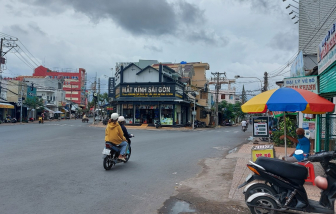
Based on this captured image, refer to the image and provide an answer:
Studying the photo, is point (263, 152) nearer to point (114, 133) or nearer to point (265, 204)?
Answer: point (265, 204)

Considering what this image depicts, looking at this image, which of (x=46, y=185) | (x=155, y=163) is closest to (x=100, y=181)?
(x=46, y=185)

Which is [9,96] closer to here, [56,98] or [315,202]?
[56,98]

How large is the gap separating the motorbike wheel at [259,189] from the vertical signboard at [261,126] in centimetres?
1229

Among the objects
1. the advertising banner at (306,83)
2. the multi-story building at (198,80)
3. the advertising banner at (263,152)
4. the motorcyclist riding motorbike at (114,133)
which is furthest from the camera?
the multi-story building at (198,80)

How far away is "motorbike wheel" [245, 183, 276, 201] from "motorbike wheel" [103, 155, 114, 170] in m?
4.63

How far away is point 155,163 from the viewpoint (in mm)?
9805

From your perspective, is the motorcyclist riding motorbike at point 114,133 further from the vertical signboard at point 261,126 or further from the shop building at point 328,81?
the vertical signboard at point 261,126

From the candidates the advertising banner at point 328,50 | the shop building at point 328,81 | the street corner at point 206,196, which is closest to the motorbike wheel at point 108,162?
the street corner at point 206,196

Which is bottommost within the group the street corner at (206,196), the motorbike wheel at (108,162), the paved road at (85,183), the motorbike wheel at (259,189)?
the street corner at (206,196)

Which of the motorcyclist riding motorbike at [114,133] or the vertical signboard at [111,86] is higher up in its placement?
the vertical signboard at [111,86]

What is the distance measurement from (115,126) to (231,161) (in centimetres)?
477

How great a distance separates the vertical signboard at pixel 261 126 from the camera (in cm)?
1653

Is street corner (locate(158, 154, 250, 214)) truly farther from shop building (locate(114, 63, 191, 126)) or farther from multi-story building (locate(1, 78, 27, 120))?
multi-story building (locate(1, 78, 27, 120))

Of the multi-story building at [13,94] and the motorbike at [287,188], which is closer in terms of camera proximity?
the motorbike at [287,188]
